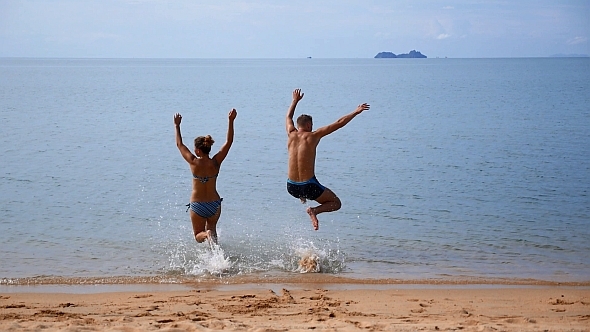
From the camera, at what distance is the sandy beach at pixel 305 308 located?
22.0ft

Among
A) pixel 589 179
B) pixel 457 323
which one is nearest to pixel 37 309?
pixel 457 323

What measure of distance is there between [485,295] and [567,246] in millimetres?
3657

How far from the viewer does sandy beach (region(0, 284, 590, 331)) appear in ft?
22.0

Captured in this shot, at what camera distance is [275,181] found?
1797 centimetres

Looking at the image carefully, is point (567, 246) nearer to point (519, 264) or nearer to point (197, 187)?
point (519, 264)

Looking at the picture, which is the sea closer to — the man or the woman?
the woman

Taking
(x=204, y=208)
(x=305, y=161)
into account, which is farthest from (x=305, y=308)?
(x=305, y=161)

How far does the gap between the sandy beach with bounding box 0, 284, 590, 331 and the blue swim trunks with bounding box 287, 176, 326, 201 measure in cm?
138

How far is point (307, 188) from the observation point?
10.1 metres

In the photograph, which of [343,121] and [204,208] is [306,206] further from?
[343,121]

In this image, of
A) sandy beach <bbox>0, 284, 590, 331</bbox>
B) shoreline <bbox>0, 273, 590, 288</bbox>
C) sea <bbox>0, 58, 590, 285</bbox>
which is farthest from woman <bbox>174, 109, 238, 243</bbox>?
sandy beach <bbox>0, 284, 590, 331</bbox>

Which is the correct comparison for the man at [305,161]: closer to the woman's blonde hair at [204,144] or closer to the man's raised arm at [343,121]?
the man's raised arm at [343,121]

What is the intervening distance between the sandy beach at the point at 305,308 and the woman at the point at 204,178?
0.93 metres

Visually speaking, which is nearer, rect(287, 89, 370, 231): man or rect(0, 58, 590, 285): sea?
rect(287, 89, 370, 231): man
